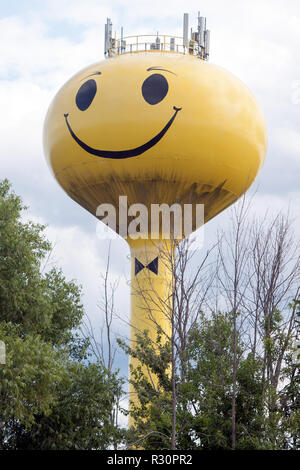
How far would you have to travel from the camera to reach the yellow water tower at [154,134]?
49.4 feet

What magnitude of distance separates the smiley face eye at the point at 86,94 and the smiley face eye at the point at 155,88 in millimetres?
1160

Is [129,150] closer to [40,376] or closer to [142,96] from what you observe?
[142,96]

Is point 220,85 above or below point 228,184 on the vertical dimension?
above

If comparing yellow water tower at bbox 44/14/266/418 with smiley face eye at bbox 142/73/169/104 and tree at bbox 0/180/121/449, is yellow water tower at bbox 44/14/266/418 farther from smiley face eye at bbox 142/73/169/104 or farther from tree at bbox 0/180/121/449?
tree at bbox 0/180/121/449

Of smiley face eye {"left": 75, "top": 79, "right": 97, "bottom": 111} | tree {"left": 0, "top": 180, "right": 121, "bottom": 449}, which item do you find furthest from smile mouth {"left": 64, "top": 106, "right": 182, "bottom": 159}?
tree {"left": 0, "top": 180, "right": 121, "bottom": 449}

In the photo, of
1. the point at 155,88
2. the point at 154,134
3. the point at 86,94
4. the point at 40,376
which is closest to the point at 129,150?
the point at 154,134

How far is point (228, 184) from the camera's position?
1602cm

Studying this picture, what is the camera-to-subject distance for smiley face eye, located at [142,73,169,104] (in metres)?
15.0

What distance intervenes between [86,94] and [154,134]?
1.84m

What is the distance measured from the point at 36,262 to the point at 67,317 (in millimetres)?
2601

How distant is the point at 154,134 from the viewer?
591 inches
